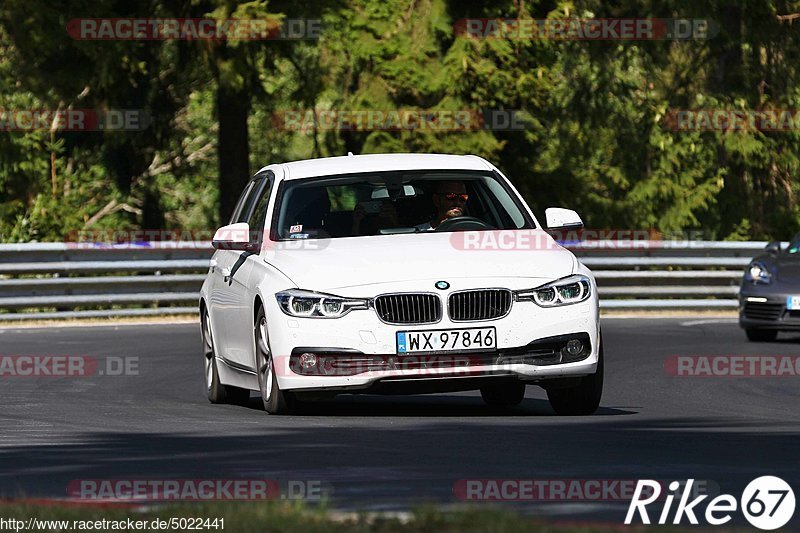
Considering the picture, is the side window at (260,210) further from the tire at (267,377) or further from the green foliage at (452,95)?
the green foliage at (452,95)

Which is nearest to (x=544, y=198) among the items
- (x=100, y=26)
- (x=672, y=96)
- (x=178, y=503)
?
(x=672, y=96)

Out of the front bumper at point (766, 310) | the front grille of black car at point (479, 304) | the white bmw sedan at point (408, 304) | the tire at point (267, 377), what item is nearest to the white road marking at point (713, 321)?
the front bumper at point (766, 310)

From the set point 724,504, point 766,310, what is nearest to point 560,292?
point 724,504

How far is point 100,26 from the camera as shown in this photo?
29.6 metres

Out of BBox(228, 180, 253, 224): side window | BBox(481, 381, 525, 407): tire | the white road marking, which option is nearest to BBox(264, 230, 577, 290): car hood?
BBox(481, 381, 525, 407): tire

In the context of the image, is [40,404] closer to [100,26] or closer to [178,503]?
[178,503]

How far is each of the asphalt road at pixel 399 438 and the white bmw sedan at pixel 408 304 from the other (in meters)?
0.27

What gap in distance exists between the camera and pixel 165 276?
25.0 m

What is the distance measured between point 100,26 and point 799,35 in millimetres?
14375

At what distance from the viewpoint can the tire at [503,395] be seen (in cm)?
1240

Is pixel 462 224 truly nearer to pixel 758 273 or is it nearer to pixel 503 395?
pixel 503 395

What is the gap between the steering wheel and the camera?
11703 millimetres

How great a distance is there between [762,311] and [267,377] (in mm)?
9312

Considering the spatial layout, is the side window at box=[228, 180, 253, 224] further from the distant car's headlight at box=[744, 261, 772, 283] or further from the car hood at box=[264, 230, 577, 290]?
the distant car's headlight at box=[744, 261, 772, 283]
